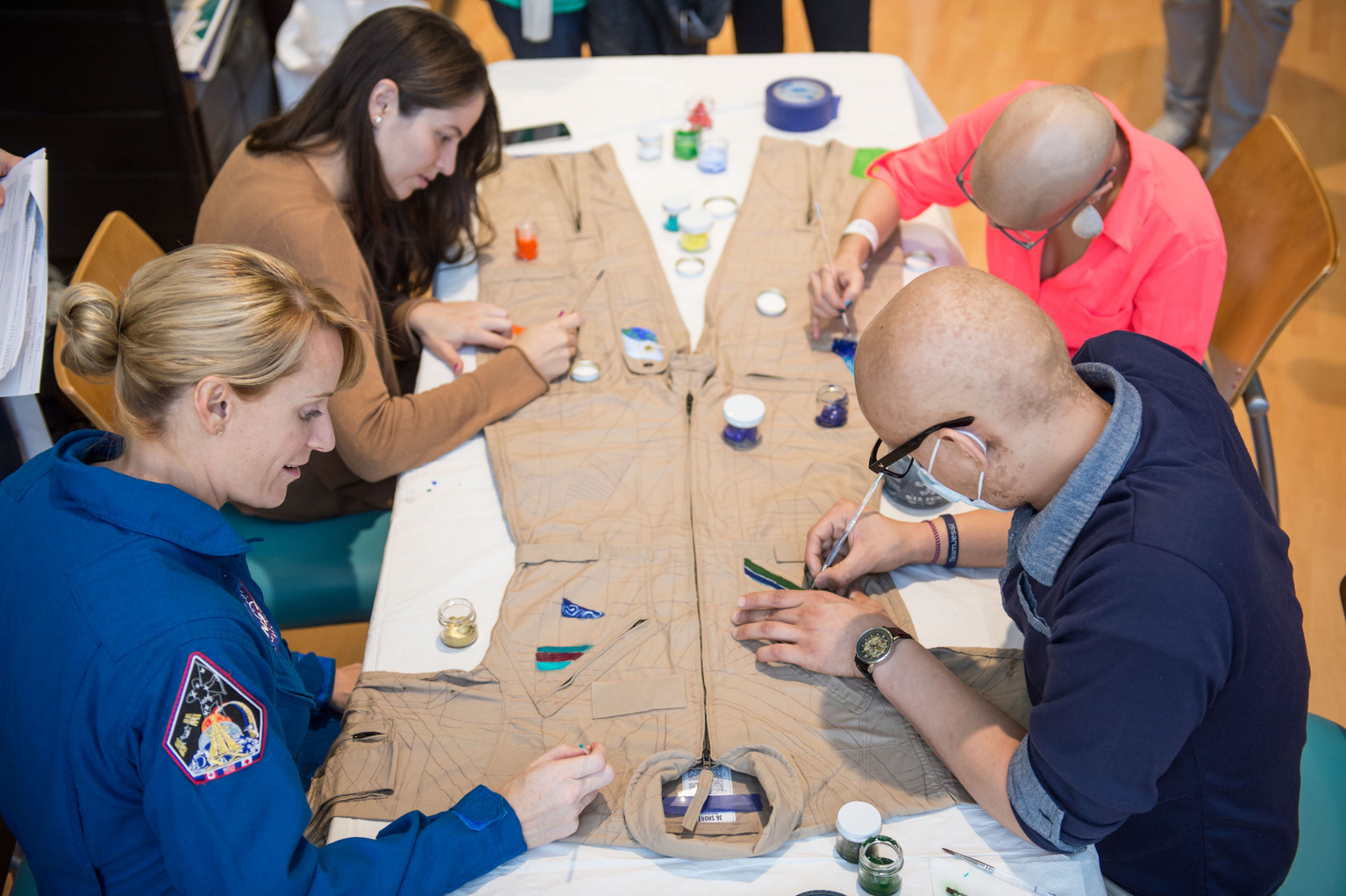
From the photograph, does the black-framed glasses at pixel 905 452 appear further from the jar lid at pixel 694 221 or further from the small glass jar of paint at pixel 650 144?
the small glass jar of paint at pixel 650 144

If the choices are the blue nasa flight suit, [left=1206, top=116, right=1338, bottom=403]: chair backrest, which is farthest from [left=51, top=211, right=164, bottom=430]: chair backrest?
[left=1206, top=116, right=1338, bottom=403]: chair backrest

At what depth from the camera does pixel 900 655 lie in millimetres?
1497

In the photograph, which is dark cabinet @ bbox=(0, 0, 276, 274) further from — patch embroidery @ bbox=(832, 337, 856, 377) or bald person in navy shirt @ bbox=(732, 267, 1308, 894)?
bald person in navy shirt @ bbox=(732, 267, 1308, 894)

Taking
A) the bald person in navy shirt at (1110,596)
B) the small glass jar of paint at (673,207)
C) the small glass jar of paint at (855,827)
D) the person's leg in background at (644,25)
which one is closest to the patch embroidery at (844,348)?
the small glass jar of paint at (673,207)

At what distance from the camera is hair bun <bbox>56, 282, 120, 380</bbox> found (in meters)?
1.29

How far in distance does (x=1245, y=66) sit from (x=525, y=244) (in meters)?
3.11

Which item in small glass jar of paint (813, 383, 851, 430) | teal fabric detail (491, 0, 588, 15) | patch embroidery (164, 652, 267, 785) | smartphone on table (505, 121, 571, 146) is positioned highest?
teal fabric detail (491, 0, 588, 15)

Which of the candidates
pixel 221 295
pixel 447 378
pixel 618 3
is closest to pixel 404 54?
pixel 447 378

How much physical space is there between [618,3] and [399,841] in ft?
9.75

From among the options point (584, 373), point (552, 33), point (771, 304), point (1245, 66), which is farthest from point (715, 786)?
point (1245, 66)

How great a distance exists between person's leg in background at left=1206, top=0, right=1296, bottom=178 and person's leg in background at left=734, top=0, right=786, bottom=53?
1.68 metres

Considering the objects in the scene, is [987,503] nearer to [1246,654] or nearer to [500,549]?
[1246,654]

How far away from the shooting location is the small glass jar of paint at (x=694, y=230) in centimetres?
244

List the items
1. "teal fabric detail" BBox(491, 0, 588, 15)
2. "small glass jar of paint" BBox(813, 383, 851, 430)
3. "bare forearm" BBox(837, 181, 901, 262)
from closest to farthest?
"small glass jar of paint" BBox(813, 383, 851, 430) < "bare forearm" BBox(837, 181, 901, 262) < "teal fabric detail" BBox(491, 0, 588, 15)
